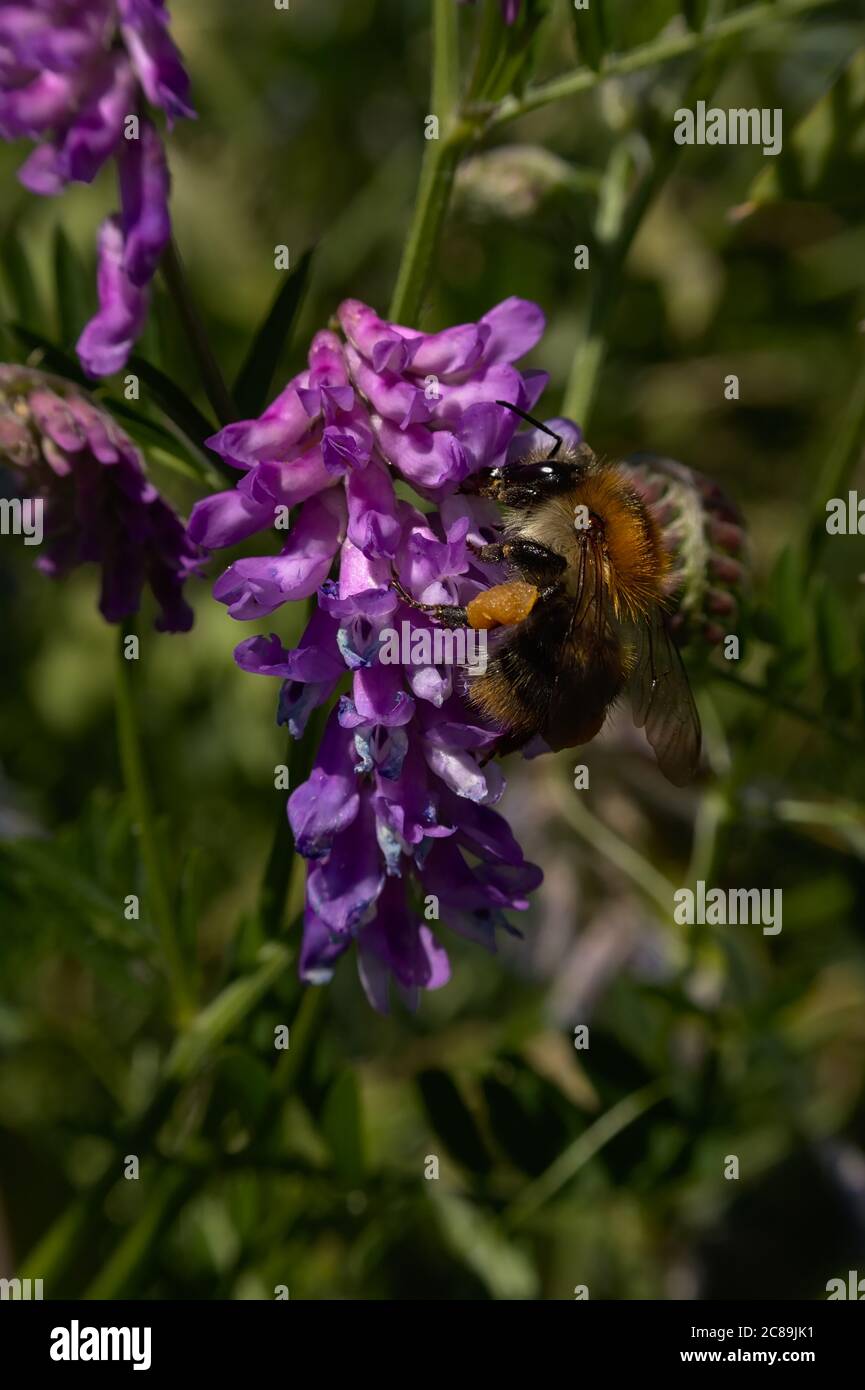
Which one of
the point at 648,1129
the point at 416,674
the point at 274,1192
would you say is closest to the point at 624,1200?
the point at 648,1129

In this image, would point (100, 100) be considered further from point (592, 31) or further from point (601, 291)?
point (601, 291)

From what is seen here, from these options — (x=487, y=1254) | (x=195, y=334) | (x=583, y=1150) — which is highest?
(x=195, y=334)

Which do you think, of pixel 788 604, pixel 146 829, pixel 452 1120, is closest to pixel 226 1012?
pixel 146 829

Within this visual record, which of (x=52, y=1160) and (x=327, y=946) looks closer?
(x=327, y=946)

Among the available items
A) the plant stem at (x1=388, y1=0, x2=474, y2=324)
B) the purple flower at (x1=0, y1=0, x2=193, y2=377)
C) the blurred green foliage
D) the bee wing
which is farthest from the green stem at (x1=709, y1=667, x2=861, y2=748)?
the purple flower at (x1=0, y1=0, x2=193, y2=377)

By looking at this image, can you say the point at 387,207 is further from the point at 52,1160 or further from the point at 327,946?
the point at 327,946

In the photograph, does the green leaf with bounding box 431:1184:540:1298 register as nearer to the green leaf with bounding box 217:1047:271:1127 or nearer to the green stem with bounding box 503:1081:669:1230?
the green stem with bounding box 503:1081:669:1230
